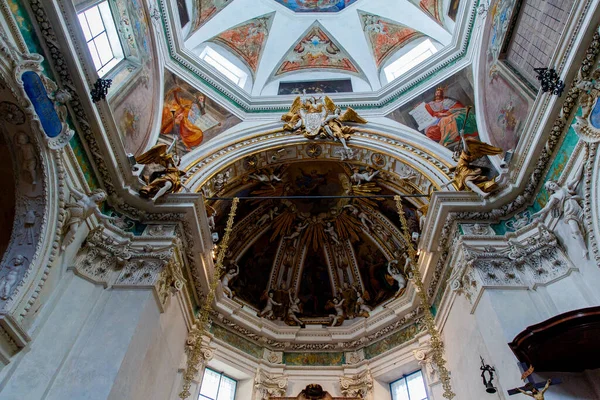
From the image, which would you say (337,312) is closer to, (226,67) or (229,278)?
(229,278)

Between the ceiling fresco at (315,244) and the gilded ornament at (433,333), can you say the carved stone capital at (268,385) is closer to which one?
the ceiling fresco at (315,244)

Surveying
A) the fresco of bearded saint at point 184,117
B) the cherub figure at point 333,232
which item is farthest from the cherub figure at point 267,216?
the fresco of bearded saint at point 184,117

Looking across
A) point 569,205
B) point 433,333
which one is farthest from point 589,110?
point 433,333

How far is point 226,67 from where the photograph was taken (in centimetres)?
1423

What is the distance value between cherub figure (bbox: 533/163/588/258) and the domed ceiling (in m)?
7.49

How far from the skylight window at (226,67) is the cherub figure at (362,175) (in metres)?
5.38

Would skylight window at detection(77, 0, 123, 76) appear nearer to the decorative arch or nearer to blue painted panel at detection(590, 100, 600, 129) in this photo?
the decorative arch

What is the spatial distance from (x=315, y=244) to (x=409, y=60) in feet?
23.0

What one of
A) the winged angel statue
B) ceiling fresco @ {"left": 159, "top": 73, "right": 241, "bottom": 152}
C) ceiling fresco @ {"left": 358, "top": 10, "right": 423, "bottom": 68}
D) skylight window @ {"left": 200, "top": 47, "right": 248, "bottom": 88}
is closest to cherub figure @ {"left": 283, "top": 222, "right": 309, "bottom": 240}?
the winged angel statue

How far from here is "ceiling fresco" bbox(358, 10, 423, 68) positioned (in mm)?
14188

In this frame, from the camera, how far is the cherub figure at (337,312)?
1159cm

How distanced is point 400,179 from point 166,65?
6908 mm

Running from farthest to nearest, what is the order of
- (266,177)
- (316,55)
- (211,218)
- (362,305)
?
(316,55)
(362,305)
(266,177)
(211,218)

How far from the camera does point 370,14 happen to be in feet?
49.3
